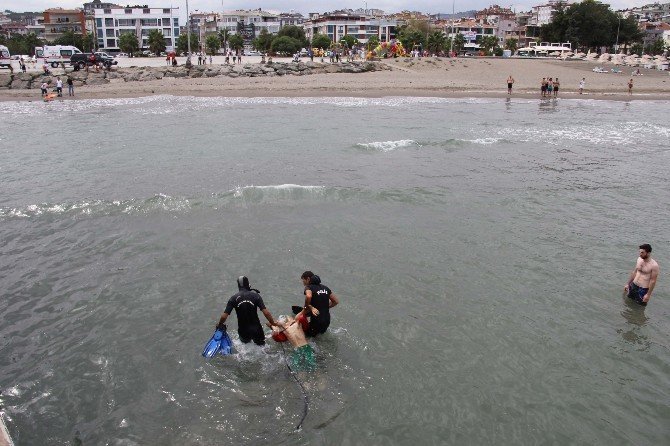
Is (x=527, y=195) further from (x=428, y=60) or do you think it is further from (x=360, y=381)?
(x=428, y=60)

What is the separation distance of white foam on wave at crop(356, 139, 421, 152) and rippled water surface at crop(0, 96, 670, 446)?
33.6 inches

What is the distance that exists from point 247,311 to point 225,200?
358 inches

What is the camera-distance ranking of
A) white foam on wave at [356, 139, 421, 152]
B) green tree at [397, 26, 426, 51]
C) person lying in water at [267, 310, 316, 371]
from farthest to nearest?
green tree at [397, 26, 426, 51] → white foam on wave at [356, 139, 421, 152] → person lying in water at [267, 310, 316, 371]

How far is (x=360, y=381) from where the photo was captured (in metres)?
8.28

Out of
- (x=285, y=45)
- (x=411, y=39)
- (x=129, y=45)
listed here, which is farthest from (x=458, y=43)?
(x=129, y=45)

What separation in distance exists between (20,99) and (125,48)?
151 feet

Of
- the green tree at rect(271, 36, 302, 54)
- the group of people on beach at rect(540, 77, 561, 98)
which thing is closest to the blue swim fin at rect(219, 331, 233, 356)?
the group of people on beach at rect(540, 77, 561, 98)

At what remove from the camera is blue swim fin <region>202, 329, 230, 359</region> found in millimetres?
8625

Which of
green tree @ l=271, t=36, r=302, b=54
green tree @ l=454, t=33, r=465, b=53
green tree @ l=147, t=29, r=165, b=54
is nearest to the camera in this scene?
green tree @ l=271, t=36, r=302, b=54

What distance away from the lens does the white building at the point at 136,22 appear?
12381cm

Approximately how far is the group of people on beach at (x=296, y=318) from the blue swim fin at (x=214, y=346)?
136 mm

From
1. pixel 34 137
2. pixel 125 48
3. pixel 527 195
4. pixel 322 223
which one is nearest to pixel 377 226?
pixel 322 223

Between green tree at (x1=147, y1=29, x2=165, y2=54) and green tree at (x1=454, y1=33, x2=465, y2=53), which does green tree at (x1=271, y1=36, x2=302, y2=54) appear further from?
green tree at (x1=454, y1=33, x2=465, y2=53)

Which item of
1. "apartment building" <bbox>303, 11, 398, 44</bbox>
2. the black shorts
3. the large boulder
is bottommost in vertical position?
the black shorts
